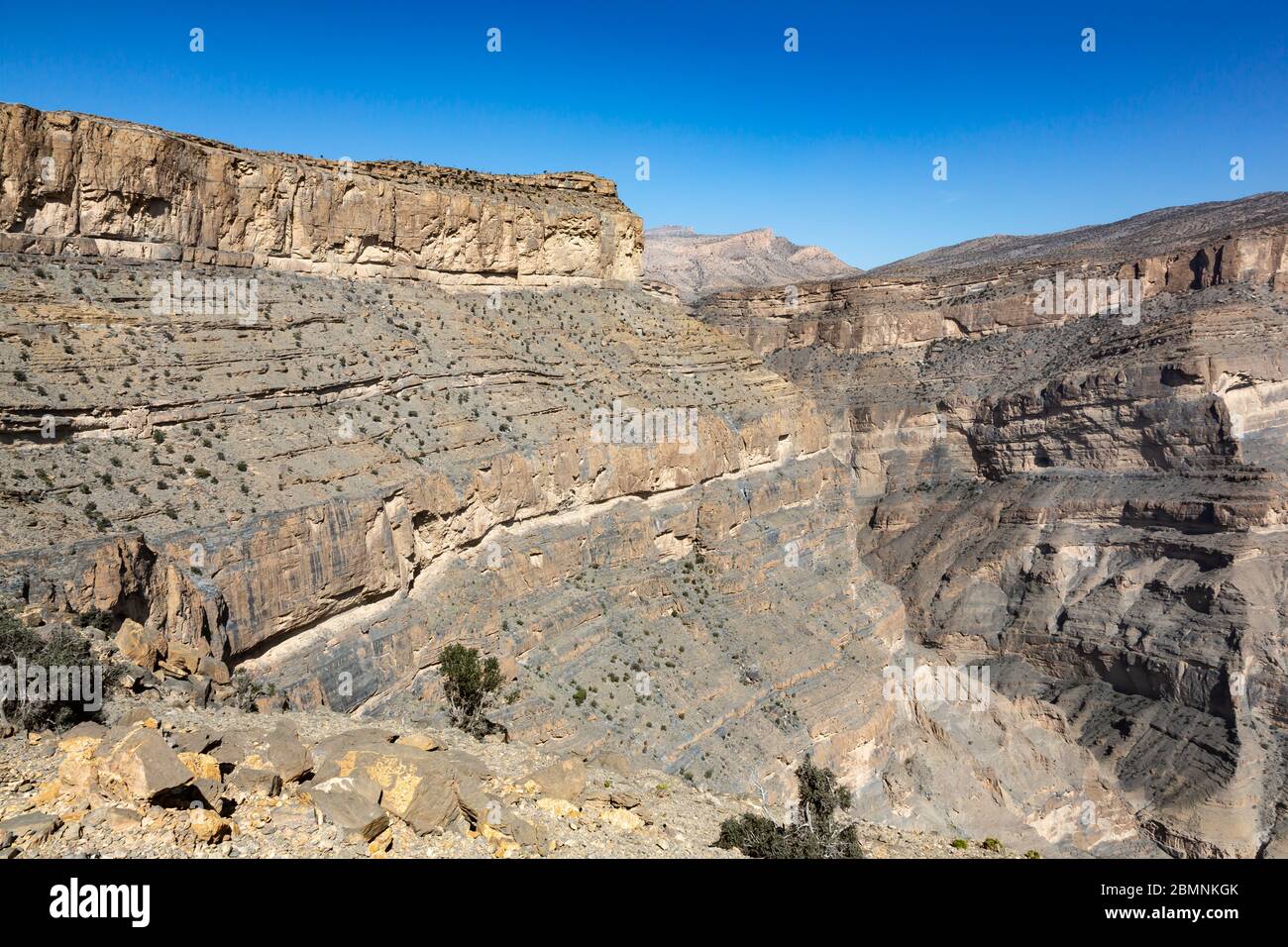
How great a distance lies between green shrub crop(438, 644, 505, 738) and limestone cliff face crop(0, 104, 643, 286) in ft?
55.9

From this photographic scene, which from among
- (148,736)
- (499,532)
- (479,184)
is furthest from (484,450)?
(148,736)

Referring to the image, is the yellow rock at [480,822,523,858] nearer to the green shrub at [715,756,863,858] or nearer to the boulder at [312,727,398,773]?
the boulder at [312,727,398,773]

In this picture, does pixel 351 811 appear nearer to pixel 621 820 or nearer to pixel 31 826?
pixel 31 826

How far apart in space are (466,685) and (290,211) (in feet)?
66.9

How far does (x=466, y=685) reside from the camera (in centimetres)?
2202

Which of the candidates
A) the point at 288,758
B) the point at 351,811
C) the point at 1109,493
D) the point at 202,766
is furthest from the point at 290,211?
the point at 1109,493

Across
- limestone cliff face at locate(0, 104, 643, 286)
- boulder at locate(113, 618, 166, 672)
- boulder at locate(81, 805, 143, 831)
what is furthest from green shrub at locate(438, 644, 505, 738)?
limestone cliff face at locate(0, 104, 643, 286)

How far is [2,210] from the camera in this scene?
23.7 m

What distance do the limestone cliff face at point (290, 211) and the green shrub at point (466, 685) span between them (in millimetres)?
17030

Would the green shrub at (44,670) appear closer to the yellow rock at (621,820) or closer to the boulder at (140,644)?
the boulder at (140,644)

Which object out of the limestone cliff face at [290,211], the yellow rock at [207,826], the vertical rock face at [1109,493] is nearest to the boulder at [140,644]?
the yellow rock at [207,826]

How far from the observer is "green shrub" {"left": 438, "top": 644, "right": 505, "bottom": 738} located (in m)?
21.8

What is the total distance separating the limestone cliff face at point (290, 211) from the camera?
80.0 ft
